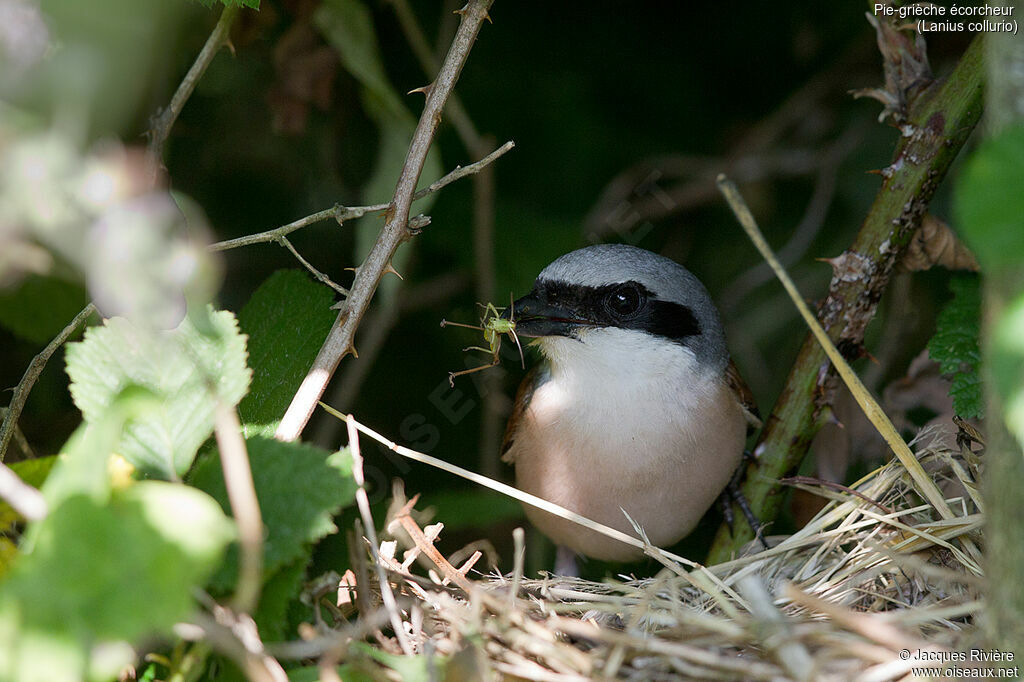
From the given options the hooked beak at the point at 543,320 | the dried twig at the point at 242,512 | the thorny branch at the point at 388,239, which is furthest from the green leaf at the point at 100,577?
the hooked beak at the point at 543,320

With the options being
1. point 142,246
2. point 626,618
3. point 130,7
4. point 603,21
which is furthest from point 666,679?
point 603,21

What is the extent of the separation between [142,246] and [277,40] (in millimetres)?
1583

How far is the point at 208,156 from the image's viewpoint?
309cm

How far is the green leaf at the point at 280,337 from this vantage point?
1.87 metres

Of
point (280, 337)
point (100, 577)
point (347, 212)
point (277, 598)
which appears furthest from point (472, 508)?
point (100, 577)

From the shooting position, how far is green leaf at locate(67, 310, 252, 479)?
1452mm

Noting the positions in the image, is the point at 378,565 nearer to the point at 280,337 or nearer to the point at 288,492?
the point at 288,492

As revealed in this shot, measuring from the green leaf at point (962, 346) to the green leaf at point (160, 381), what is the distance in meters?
1.57

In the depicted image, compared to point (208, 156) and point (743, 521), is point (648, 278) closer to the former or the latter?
point (743, 521)

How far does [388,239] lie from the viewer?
6.21 feet

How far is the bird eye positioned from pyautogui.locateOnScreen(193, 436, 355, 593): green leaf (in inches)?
45.9

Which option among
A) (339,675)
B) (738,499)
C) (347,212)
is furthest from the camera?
(738,499)

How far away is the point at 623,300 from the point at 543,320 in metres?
0.23

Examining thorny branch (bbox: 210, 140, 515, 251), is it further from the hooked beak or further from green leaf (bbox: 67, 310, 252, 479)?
the hooked beak
